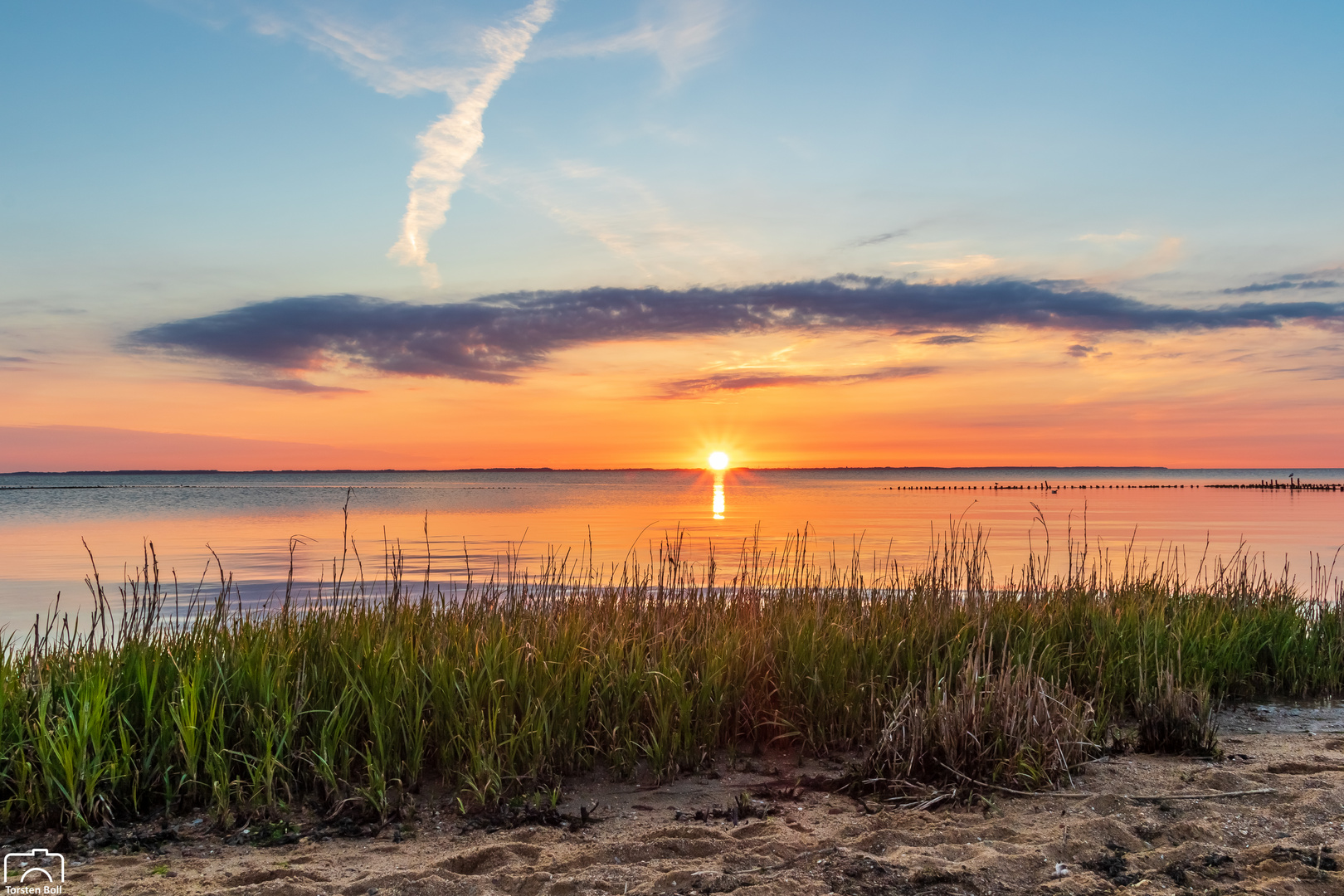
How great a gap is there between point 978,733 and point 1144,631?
3.41m

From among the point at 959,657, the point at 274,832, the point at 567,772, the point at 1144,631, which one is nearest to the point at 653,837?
the point at 567,772

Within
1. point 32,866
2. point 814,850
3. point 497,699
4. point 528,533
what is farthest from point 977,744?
point 528,533

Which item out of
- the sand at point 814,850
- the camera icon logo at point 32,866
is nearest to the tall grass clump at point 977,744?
the sand at point 814,850

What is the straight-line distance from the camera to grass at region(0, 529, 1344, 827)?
5.18m

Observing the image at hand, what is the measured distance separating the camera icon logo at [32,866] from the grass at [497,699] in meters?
0.31

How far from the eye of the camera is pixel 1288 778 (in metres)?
5.41

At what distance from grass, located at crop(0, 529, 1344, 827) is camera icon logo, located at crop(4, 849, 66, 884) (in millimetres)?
312

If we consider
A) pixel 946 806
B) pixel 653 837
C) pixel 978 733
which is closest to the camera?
pixel 653 837

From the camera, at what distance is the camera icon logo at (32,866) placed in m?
4.24

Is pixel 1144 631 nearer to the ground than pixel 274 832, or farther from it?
farther from it

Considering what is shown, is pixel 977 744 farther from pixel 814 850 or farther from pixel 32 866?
pixel 32 866

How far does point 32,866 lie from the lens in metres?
4.40

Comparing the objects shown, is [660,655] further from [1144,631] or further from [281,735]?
[1144,631]

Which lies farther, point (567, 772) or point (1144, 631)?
point (1144, 631)
